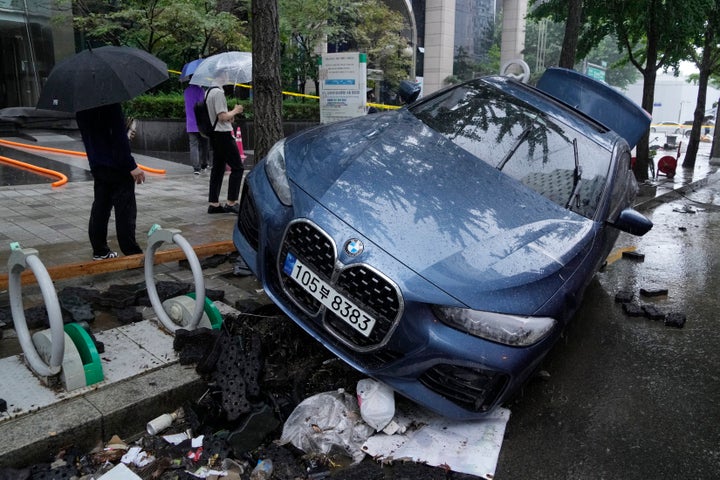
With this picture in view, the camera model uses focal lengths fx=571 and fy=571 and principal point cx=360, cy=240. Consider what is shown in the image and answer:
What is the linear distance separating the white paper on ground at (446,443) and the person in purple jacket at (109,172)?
3.12 m

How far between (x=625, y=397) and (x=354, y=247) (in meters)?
2.02

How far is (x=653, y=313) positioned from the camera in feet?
15.5

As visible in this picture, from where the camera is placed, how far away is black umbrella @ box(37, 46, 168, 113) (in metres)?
4.00

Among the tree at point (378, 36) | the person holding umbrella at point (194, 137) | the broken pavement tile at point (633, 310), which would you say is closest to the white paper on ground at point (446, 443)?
the broken pavement tile at point (633, 310)

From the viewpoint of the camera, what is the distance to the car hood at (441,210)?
9.08ft

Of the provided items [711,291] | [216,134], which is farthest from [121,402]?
[711,291]

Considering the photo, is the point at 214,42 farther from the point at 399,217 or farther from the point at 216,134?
the point at 399,217

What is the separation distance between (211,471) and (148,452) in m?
0.37

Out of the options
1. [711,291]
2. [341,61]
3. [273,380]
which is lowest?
[711,291]

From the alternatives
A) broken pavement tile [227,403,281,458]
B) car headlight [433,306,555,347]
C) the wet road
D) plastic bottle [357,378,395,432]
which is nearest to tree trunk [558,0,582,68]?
the wet road

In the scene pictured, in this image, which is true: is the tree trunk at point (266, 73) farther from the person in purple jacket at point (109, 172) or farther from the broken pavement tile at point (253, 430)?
the broken pavement tile at point (253, 430)

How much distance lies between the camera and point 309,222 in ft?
9.54

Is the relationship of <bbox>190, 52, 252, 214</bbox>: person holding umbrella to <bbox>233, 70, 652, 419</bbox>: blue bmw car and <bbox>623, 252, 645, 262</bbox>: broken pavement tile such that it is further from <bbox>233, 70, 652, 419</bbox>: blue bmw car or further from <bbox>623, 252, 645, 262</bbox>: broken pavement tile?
<bbox>623, 252, 645, 262</bbox>: broken pavement tile

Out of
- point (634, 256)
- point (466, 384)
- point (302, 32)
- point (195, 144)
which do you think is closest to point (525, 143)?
point (466, 384)
